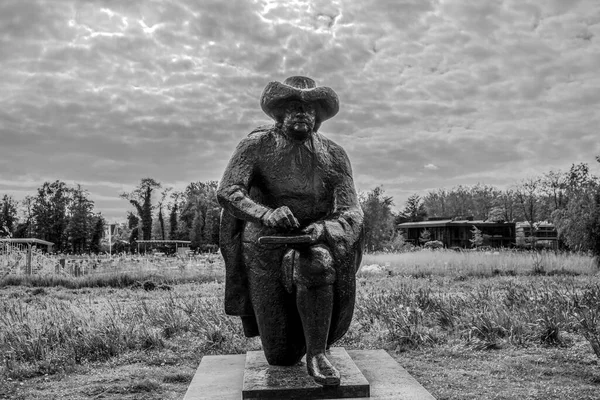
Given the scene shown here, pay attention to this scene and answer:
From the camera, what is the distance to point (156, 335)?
25.0 feet

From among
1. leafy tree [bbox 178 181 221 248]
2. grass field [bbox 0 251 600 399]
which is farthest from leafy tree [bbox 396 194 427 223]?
grass field [bbox 0 251 600 399]

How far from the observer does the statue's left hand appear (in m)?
3.55

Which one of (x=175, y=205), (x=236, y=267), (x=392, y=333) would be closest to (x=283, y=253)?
(x=236, y=267)

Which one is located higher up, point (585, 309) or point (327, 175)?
point (327, 175)

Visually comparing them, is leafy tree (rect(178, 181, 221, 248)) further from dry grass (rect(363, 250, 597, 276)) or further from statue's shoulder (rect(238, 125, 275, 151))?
statue's shoulder (rect(238, 125, 275, 151))

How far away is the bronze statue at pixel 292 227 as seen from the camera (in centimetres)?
359

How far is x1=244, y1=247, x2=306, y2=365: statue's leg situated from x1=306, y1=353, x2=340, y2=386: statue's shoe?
35 centimetres

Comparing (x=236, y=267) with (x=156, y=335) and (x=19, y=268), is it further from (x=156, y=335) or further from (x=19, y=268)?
(x=19, y=268)

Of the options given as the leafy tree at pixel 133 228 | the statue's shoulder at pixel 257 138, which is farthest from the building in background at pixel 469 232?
the statue's shoulder at pixel 257 138

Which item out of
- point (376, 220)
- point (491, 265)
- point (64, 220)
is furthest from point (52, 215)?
point (491, 265)

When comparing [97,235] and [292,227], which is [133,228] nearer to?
[97,235]

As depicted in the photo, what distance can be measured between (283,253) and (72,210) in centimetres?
5238

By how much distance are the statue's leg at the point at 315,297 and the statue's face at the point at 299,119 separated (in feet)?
2.92

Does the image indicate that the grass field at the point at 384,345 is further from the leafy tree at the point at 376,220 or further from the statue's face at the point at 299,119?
the leafy tree at the point at 376,220
